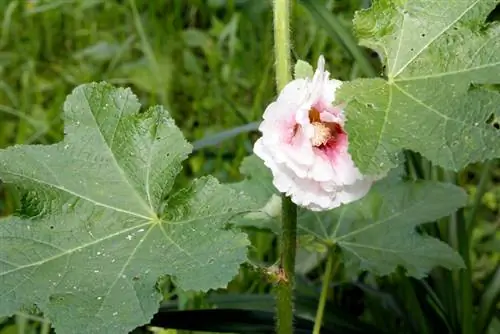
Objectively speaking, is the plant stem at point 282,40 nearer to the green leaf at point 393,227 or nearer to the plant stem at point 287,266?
the plant stem at point 287,266

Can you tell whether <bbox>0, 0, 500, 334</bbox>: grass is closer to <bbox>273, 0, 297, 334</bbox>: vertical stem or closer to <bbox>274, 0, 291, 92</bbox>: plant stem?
<bbox>273, 0, 297, 334</bbox>: vertical stem

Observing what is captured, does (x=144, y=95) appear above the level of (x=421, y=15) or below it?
above

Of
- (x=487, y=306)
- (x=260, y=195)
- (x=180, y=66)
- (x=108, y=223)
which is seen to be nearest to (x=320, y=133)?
(x=108, y=223)

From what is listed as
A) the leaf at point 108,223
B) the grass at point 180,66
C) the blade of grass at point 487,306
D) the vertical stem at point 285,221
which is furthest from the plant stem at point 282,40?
the grass at point 180,66

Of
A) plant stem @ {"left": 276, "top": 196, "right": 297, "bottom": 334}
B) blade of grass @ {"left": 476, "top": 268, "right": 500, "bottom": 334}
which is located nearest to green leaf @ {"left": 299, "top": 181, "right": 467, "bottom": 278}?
plant stem @ {"left": 276, "top": 196, "right": 297, "bottom": 334}

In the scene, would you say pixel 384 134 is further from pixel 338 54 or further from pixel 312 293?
pixel 338 54

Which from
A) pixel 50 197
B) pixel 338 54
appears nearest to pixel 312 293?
pixel 50 197
